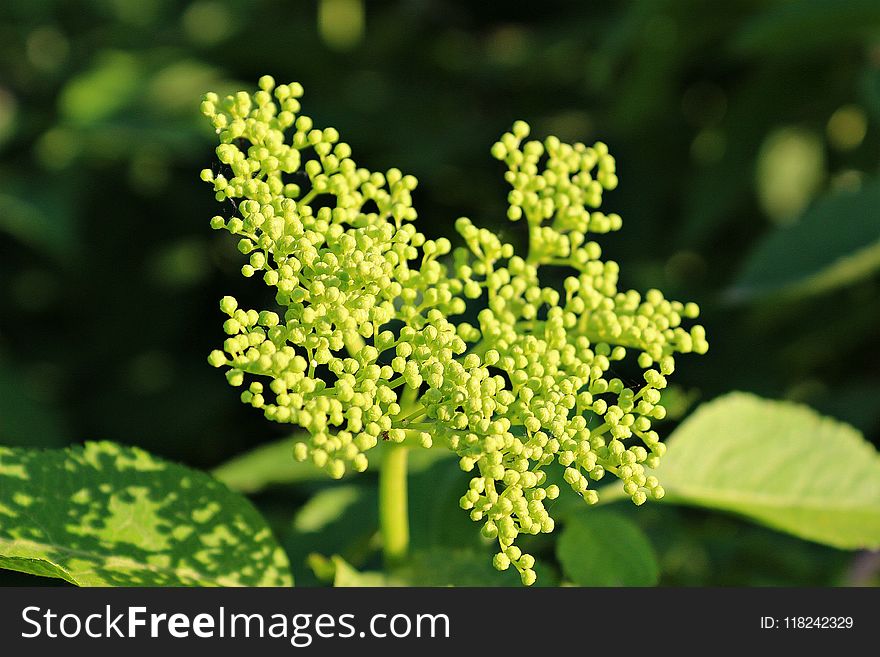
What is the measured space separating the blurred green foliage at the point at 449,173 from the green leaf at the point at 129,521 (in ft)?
1.31

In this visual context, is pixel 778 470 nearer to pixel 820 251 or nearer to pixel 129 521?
pixel 820 251

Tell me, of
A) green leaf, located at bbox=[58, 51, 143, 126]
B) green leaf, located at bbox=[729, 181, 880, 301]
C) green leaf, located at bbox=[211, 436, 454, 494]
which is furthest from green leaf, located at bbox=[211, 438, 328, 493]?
green leaf, located at bbox=[58, 51, 143, 126]

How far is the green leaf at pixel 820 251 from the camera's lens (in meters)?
1.95

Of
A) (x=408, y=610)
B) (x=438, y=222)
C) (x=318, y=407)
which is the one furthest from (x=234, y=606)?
(x=438, y=222)

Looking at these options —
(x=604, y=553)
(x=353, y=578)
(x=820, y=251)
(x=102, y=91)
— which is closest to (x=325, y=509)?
(x=353, y=578)

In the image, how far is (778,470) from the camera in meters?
1.55

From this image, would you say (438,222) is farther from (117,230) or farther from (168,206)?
(117,230)

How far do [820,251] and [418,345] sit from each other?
1260 mm

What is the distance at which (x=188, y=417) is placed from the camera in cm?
305

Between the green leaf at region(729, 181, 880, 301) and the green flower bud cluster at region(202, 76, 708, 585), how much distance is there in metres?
0.85

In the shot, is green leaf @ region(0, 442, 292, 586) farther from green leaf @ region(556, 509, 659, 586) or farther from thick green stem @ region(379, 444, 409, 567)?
green leaf @ region(556, 509, 659, 586)

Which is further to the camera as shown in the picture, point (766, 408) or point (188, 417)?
point (188, 417)

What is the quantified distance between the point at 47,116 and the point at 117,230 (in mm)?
437

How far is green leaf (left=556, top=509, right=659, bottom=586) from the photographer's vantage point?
138 cm
